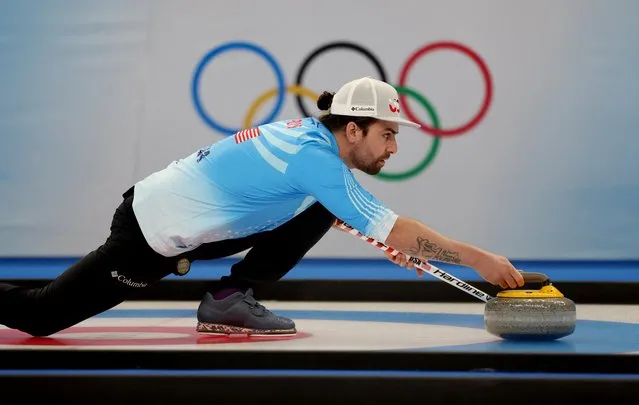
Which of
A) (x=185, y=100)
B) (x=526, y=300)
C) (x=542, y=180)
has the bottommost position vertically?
(x=526, y=300)

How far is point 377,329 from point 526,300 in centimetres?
72

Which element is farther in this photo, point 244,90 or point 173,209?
point 244,90

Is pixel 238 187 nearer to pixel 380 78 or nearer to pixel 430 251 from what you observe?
pixel 430 251

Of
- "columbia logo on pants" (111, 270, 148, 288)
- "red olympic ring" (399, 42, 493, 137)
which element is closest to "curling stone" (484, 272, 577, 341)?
"columbia logo on pants" (111, 270, 148, 288)

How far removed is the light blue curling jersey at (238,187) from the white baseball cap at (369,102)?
0.34 ft

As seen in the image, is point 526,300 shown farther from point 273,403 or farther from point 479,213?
point 479,213

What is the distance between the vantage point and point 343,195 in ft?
9.18

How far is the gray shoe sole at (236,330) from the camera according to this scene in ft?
10.5

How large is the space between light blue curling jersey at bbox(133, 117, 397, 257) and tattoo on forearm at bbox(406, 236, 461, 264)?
0.14m

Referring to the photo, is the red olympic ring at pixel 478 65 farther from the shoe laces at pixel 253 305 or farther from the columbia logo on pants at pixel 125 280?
the columbia logo on pants at pixel 125 280

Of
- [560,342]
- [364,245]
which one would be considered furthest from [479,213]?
[560,342]

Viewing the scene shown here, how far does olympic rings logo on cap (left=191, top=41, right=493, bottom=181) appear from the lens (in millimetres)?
5438

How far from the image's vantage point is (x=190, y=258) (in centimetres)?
319

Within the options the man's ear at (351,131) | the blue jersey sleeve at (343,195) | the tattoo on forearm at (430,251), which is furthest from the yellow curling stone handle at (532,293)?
the man's ear at (351,131)
